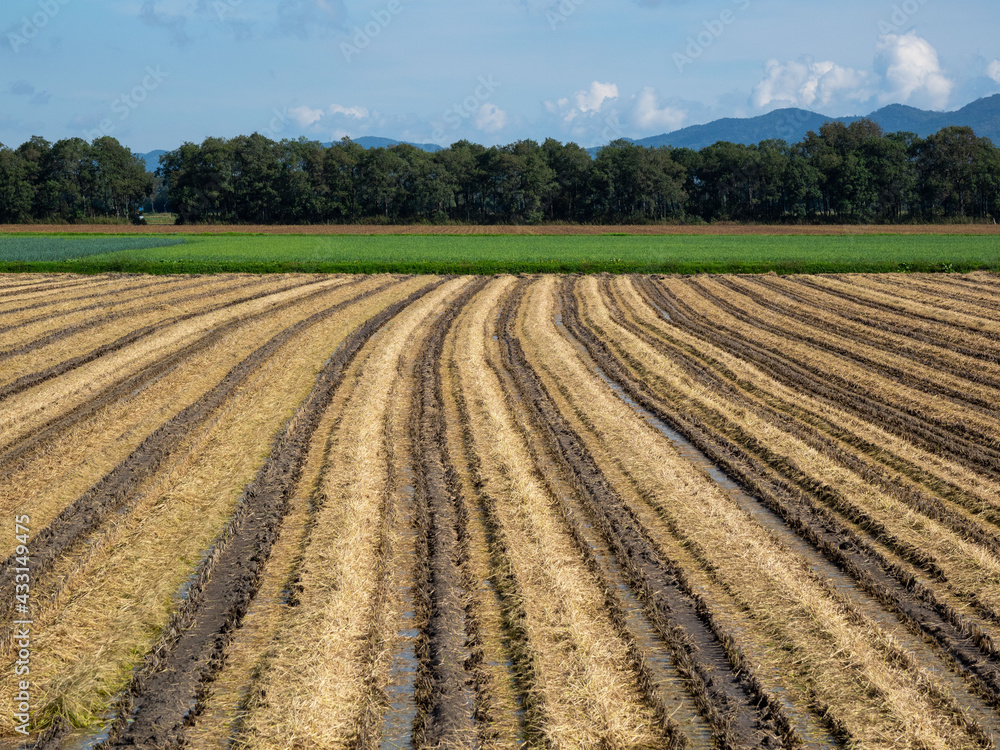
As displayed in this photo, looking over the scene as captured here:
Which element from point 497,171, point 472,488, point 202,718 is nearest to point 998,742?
point 202,718

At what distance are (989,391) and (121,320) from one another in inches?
933

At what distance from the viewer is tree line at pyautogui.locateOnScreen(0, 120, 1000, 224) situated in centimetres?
9938

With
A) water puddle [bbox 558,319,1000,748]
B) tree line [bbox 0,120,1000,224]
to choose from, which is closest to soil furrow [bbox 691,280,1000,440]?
water puddle [bbox 558,319,1000,748]

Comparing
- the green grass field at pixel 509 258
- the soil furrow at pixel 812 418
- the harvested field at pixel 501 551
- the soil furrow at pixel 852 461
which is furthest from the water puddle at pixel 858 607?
the green grass field at pixel 509 258

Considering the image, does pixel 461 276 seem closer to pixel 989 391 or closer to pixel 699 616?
pixel 989 391

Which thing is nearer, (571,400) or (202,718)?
(202,718)

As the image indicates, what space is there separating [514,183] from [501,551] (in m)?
101

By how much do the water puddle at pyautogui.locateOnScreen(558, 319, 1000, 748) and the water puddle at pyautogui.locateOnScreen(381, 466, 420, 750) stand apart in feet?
9.24

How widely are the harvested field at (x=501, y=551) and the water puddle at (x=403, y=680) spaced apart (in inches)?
1.1

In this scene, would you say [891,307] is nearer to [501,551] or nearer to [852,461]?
[852,461]

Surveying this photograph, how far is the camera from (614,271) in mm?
44281

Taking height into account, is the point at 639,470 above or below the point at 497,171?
below

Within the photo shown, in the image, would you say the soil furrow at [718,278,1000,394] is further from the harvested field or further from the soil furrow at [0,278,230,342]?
the soil furrow at [0,278,230,342]

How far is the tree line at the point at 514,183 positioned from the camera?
326 ft
